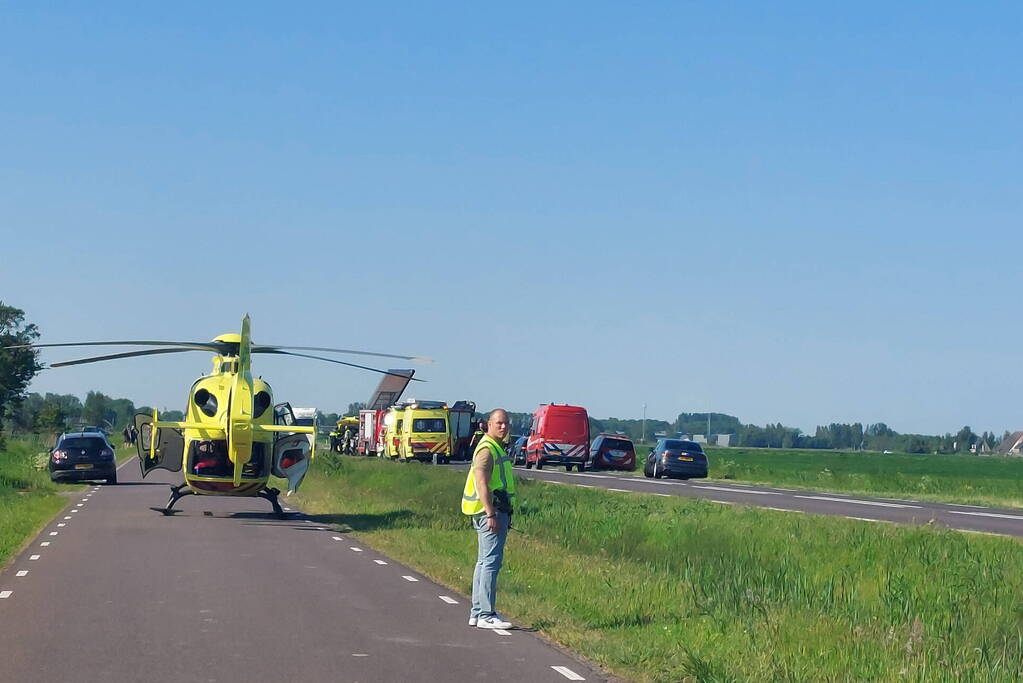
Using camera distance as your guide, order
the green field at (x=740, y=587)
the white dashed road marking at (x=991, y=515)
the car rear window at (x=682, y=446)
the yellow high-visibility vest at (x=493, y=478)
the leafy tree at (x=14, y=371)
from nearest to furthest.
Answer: the green field at (x=740, y=587), the yellow high-visibility vest at (x=493, y=478), the white dashed road marking at (x=991, y=515), the car rear window at (x=682, y=446), the leafy tree at (x=14, y=371)

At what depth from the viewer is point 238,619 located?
543 inches

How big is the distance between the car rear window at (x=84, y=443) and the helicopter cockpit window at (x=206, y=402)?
17957mm

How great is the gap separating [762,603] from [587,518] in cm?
1279

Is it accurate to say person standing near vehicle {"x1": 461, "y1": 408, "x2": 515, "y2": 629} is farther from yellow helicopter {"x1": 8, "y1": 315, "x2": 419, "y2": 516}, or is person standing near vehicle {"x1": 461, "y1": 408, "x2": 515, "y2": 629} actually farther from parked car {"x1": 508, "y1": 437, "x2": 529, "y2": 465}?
parked car {"x1": 508, "y1": 437, "x2": 529, "y2": 465}

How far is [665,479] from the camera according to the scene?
55781 mm

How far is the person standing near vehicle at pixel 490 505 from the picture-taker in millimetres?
13172

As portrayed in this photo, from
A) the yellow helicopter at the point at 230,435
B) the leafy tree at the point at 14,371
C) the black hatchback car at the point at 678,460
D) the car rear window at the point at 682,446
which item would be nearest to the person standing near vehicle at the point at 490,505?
the yellow helicopter at the point at 230,435

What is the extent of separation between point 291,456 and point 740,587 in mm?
13496

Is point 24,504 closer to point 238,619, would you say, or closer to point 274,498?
point 274,498

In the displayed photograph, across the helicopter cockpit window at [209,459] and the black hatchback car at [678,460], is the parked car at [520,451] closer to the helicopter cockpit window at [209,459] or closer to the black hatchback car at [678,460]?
the black hatchback car at [678,460]

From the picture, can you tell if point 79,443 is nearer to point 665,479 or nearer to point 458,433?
point 665,479

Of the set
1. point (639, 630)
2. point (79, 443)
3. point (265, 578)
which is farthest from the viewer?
point (79, 443)

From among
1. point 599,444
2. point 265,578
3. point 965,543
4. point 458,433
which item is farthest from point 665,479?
point 265,578

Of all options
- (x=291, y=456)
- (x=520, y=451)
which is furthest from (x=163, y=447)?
(x=520, y=451)
